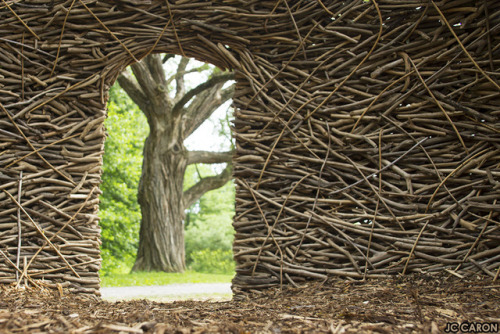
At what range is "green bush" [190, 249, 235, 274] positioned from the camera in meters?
20.3

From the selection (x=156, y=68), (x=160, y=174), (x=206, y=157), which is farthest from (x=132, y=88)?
(x=206, y=157)

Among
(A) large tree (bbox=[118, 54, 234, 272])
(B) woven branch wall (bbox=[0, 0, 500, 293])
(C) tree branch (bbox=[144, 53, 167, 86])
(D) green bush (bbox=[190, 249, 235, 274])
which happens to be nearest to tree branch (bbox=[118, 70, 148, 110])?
(A) large tree (bbox=[118, 54, 234, 272])

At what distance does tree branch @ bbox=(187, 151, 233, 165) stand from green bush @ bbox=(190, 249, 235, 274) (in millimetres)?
11800

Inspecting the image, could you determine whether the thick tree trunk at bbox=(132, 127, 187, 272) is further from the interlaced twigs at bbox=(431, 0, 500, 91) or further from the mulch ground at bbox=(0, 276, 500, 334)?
the interlaced twigs at bbox=(431, 0, 500, 91)

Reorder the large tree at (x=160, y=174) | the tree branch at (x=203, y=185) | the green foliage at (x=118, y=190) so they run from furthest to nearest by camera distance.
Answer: the green foliage at (x=118, y=190) < the tree branch at (x=203, y=185) < the large tree at (x=160, y=174)

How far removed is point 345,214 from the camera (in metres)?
2.92

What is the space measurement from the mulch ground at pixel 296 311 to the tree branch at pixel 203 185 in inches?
263

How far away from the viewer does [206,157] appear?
9.04m

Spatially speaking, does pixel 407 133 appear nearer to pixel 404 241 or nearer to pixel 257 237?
pixel 404 241

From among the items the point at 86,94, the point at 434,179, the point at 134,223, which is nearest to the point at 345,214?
the point at 434,179

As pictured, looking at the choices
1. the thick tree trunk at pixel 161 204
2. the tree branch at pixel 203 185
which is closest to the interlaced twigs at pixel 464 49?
the thick tree trunk at pixel 161 204

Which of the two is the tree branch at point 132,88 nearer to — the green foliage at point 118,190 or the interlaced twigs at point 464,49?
the green foliage at point 118,190

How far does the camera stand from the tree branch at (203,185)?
9.74 m

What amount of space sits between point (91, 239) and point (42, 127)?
94cm
